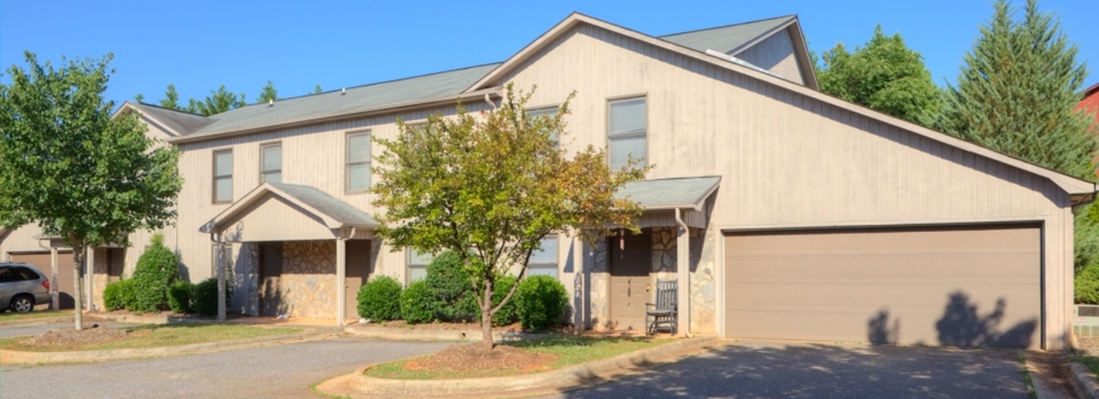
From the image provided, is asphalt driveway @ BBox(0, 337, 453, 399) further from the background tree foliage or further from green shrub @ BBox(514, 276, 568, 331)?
the background tree foliage

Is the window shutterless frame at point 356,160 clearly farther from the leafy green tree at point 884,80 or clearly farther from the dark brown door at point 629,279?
the leafy green tree at point 884,80

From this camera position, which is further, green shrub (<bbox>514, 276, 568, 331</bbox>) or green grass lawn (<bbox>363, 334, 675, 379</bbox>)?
green shrub (<bbox>514, 276, 568, 331</bbox>)

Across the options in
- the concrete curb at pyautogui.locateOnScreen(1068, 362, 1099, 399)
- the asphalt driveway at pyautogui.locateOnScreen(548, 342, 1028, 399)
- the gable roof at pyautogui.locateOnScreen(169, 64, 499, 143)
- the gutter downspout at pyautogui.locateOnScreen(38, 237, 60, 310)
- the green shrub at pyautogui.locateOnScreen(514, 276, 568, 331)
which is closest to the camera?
the concrete curb at pyautogui.locateOnScreen(1068, 362, 1099, 399)

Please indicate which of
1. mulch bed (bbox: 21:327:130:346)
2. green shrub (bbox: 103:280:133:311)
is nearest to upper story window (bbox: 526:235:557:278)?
mulch bed (bbox: 21:327:130:346)

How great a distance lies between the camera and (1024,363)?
45.5ft

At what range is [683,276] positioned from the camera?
17.7m

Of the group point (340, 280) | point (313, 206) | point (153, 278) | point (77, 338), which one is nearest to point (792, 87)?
point (340, 280)

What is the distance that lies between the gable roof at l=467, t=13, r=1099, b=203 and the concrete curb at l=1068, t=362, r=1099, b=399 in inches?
134

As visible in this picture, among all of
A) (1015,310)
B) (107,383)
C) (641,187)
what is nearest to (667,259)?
(641,187)

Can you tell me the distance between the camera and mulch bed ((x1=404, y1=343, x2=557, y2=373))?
12734mm

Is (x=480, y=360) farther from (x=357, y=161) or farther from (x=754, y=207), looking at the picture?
(x=357, y=161)

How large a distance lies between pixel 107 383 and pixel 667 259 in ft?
34.5

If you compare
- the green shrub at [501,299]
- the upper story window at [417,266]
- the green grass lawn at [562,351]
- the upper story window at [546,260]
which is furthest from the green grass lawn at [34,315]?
the green grass lawn at [562,351]

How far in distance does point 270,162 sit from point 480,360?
15.0 meters
